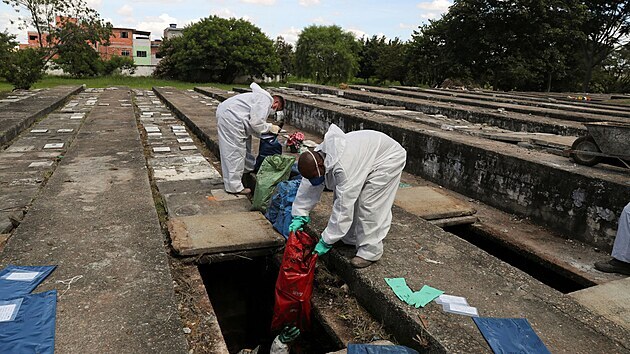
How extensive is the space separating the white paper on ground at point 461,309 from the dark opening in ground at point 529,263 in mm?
1520

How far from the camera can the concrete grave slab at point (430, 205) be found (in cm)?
466

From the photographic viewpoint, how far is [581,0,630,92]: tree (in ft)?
80.4

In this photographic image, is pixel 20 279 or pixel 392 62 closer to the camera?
pixel 20 279

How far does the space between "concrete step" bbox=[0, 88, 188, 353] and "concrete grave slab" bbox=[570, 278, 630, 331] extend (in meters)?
2.66

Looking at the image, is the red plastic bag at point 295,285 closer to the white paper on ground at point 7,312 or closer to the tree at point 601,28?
the white paper on ground at point 7,312

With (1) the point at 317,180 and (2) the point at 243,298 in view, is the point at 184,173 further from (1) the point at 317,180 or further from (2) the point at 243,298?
(1) the point at 317,180

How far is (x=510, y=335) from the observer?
2406 millimetres

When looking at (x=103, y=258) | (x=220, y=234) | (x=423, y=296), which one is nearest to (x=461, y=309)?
(x=423, y=296)

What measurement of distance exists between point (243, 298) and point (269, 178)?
1344mm

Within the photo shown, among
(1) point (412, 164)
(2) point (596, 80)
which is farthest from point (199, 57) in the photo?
(2) point (596, 80)

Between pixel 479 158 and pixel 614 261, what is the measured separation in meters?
2.27

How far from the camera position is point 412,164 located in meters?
6.95

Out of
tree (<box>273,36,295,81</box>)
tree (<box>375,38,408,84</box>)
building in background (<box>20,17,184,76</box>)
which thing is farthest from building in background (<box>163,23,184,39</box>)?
tree (<box>375,38,408,84</box>)

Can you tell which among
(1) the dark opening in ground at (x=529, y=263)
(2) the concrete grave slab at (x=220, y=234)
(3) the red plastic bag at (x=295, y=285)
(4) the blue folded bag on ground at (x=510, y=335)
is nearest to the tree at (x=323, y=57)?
(1) the dark opening in ground at (x=529, y=263)
